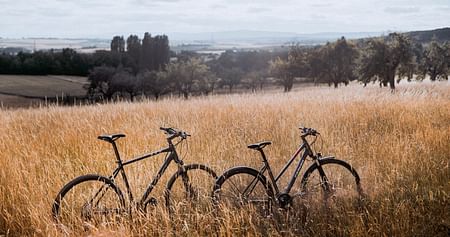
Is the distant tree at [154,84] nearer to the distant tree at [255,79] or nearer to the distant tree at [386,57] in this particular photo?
the distant tree at [255,79]

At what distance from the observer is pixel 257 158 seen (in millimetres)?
6355

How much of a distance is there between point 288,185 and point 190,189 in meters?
1.12

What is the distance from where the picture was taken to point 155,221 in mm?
4156

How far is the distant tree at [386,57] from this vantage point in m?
39.5

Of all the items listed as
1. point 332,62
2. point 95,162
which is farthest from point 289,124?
point 332,62

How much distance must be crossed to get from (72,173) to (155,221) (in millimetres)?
2178

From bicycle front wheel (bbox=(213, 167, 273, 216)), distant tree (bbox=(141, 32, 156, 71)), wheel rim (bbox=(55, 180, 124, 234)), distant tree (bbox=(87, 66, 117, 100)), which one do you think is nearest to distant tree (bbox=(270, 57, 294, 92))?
distant tree (bbox=(87, 66, 117, 100))

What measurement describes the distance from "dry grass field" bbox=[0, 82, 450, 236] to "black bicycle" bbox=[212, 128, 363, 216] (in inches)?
8.8

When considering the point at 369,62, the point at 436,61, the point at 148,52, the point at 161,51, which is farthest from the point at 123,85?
the point at 161,51

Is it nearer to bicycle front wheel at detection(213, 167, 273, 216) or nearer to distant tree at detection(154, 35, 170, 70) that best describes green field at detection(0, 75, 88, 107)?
distant tree at detection(154, 35, 170, 70)

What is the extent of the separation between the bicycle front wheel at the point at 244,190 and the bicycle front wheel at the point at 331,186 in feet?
1.66

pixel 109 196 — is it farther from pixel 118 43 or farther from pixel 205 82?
pixel 118 43

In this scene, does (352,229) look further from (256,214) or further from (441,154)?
(441,154)

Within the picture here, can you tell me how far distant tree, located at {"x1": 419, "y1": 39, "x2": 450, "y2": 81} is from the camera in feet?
180
